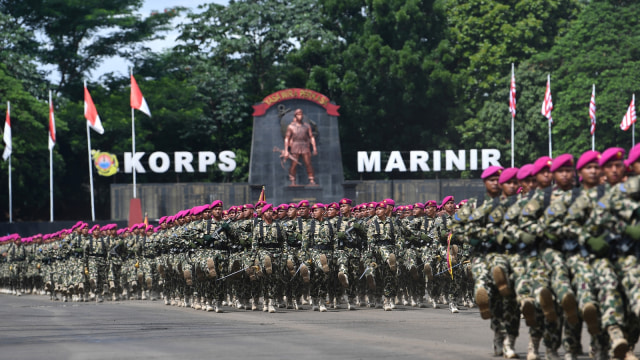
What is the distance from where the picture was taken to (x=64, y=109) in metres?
69.0

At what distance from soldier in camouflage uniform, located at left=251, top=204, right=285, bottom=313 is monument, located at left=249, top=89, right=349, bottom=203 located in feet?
100

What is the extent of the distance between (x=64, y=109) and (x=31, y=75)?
110 inches

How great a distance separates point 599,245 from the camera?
11281mm

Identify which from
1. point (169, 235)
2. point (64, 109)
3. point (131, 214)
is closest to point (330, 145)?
point (131, 214)

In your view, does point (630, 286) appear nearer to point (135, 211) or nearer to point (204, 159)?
point (135, 211)

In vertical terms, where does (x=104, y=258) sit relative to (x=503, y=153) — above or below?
below

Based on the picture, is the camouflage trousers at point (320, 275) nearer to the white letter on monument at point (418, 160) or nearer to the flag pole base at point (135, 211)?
the flag pole base at point (135, 211)

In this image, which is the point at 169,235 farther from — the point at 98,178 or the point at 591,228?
the point at 98,178

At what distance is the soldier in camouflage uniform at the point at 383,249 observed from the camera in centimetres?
2270

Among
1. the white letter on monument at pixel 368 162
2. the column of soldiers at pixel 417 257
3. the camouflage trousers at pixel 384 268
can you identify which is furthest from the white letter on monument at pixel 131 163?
the camouflage trousers at pixel 384 268

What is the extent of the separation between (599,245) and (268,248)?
12648mm

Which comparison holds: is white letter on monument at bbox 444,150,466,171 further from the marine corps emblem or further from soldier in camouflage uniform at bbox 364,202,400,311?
soldier in camouflage uniform at bbox 364,202,400,311

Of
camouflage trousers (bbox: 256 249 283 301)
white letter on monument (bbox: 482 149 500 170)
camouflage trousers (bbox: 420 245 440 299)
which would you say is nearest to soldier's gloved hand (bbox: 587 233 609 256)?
camouflage trousers (bbox: 420 245 440 299)

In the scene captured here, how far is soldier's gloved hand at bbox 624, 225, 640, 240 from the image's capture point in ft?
35.8
